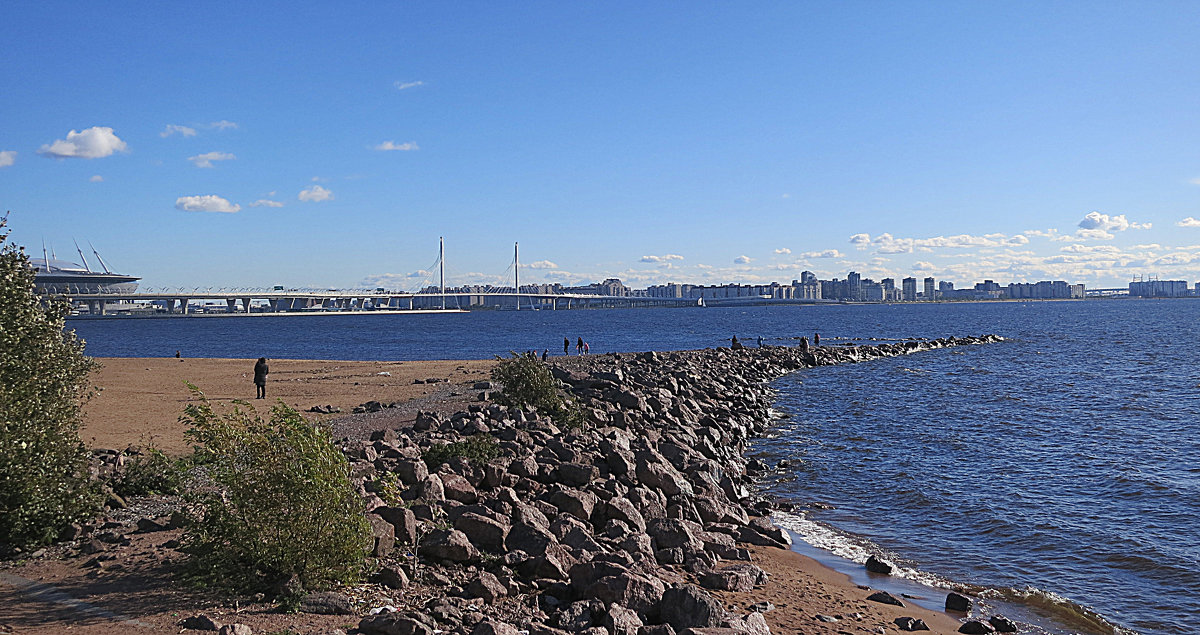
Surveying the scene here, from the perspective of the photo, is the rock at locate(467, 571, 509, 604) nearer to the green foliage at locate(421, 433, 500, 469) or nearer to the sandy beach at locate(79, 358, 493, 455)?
the green foliage at locate(421, 433, 500, 469)

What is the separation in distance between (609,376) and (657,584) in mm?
22420

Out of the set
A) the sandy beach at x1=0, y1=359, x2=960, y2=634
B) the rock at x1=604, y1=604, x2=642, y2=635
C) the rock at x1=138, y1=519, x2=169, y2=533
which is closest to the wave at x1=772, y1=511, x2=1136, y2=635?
the sandy beach at x1=0, y1=359, x2=960, y2=634

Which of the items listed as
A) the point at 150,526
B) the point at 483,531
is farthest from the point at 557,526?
the point at 150,526

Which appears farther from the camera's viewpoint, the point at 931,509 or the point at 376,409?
the point at 376,409

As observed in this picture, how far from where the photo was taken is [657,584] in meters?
8.23

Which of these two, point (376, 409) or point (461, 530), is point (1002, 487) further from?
point (376, 409)

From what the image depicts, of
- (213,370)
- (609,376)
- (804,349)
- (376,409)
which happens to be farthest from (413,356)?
(376,409)

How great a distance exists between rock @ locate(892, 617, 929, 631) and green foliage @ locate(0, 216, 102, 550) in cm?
938

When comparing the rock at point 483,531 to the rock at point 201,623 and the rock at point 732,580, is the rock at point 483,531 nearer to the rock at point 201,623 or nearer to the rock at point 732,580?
the rock at point 732,580

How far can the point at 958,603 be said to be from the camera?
413 inches

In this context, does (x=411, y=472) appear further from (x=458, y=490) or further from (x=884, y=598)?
(x=884, y=598)

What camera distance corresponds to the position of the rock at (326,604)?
288 inches

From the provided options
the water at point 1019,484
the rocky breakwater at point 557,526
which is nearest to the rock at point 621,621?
the rocky breakwater at point 557,526

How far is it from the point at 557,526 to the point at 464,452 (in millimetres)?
3863
